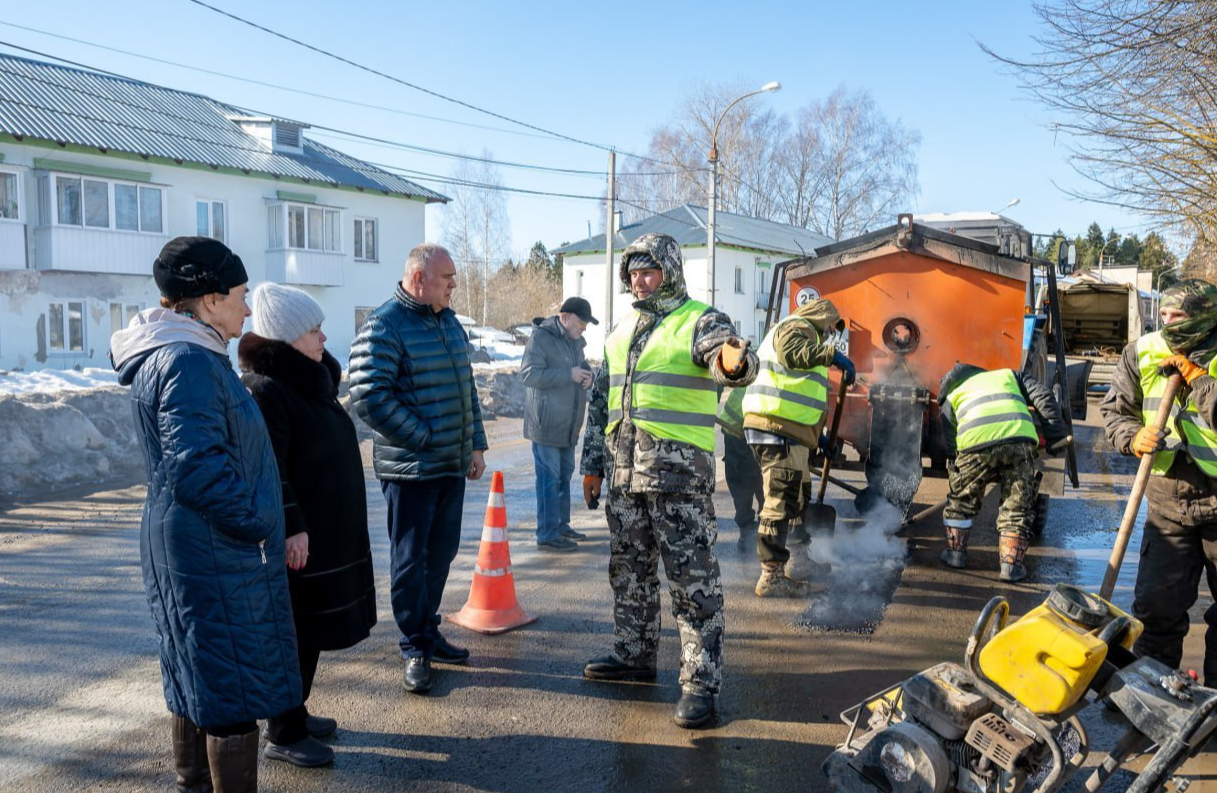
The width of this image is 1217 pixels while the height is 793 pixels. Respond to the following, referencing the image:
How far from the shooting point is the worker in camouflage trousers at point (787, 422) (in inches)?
224

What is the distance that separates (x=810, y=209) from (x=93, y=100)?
37810mm

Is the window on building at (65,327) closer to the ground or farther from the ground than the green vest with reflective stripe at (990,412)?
farther from the ground

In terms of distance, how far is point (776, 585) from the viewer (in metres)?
5.69

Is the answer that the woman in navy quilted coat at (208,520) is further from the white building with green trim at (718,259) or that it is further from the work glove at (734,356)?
the white building with green trim at (718,259)

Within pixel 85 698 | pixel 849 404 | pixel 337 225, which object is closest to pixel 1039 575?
pixel 849 404

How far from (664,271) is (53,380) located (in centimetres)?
1298

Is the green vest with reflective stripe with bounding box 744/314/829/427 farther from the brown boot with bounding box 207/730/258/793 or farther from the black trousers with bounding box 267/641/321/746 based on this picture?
the brown boot with bounding box 207/730/258/793

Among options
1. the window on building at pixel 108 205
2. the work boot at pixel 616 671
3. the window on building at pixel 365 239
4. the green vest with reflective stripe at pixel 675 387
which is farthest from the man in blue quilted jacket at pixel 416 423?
the window on building at pixel 365 239

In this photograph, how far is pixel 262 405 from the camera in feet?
11.0

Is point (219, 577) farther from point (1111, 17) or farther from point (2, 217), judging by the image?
point (2, 217)

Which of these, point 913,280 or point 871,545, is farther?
point 913,280

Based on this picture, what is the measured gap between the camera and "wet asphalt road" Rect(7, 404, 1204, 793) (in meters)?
3.43

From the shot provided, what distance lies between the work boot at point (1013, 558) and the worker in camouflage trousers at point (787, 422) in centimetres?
142

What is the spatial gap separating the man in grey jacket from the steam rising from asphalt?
191 centimetres
